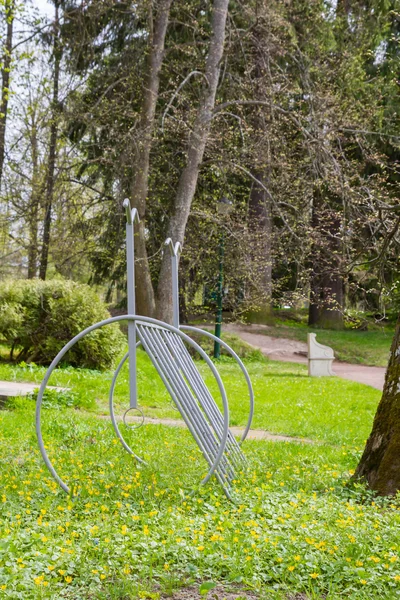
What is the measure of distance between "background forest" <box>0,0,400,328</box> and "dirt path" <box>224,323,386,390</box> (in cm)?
204

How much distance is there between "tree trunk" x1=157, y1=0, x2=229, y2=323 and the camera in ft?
49.8

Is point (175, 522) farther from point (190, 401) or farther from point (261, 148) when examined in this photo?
point (261, 148)

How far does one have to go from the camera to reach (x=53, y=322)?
12156mm

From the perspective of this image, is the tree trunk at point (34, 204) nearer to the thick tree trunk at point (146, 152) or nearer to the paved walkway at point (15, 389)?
the thick tree trunk at point (146, 152)

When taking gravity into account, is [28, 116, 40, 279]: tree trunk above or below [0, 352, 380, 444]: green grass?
above

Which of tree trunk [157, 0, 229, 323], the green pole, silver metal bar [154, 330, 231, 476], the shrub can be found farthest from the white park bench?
silver metal bar [154, 330, 231, 476]

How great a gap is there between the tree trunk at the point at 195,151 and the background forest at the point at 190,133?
3 cm

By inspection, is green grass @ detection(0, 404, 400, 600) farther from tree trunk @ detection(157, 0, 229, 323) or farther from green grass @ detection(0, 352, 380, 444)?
tree trunk @ detection(157, 0, 229, 323)

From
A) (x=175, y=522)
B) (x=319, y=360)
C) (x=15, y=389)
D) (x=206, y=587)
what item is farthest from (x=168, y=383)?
(x=319, y=360)

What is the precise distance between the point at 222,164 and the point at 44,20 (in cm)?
525

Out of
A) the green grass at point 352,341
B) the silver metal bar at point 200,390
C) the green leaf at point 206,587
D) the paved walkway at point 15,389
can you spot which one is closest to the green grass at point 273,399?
the paved walkway at point 15,389

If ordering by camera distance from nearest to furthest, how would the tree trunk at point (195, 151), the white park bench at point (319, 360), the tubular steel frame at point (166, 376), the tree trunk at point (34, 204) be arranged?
the tubular steel frame at point (166, 376), the white park bench at point (319, 360), the tree trunk at point (195, 151), the tree trunk at point (34, 204)

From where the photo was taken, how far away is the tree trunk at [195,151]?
15164 millimetres

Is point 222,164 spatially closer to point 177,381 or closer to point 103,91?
point 103,91
